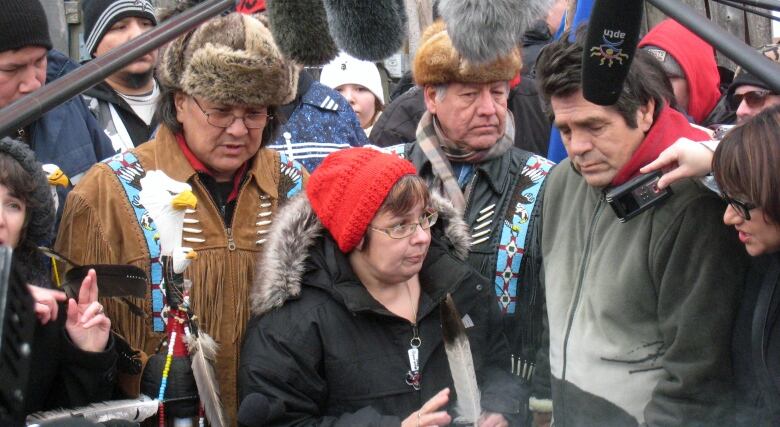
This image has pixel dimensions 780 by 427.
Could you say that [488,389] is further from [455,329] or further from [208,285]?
[208,285]

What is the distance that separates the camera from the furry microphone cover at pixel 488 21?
2463mm

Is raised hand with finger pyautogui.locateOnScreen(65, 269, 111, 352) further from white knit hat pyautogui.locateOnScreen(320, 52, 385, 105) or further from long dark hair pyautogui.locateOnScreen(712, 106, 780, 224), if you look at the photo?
white knit hat pyautogui.locateOnScreen(320, 52, 385, 105)

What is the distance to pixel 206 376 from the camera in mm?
3012

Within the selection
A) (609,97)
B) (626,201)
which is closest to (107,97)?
(626,201)

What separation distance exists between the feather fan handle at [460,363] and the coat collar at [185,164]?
753 millimetres

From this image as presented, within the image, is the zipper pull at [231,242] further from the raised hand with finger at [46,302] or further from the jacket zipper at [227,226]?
the raised hand with finger at [46,302]

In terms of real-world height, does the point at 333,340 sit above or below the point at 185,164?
below

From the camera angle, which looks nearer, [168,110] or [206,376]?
[206,376]

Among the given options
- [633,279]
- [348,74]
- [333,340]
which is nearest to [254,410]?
[333,340]

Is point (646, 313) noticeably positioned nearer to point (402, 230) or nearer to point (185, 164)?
point (402, 230)

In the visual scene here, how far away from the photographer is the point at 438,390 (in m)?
3.16

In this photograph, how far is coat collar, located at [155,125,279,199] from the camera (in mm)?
3344

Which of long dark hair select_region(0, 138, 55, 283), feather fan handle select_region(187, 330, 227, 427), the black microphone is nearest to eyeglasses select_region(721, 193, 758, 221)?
the black microphone

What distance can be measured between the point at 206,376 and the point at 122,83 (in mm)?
1876
